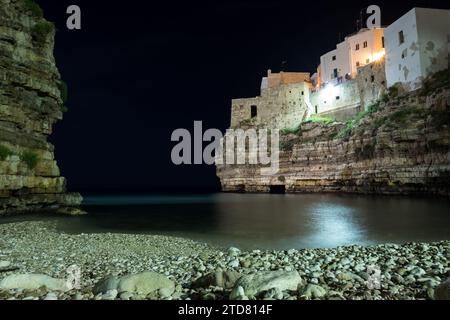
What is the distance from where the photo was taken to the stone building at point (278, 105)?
70.4 meters

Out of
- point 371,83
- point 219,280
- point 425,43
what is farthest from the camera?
point 371,83

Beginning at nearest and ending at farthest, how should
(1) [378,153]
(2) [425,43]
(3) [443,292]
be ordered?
(3) [443,292], (2) [425,43], (1) [378,153]

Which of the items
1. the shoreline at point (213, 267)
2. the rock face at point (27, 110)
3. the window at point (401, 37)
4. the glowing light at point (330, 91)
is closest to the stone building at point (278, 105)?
the glowing light at point (330, 91)

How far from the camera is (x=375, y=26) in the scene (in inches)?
2405

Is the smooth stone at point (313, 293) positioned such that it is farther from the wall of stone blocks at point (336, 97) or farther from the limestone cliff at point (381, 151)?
the wall of stone blocks at point (336, 97)

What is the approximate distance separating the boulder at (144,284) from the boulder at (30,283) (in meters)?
1.35

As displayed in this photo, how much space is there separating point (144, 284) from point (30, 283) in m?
2.30

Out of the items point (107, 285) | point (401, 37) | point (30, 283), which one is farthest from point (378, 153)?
point (30, 283)

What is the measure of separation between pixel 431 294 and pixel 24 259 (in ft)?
36.3

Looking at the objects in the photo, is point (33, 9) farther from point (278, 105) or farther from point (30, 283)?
point (278, 105)

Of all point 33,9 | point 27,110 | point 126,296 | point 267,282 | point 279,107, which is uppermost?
point 279,107

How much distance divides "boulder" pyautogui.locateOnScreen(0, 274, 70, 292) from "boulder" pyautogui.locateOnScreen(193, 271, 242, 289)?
2.75 metres

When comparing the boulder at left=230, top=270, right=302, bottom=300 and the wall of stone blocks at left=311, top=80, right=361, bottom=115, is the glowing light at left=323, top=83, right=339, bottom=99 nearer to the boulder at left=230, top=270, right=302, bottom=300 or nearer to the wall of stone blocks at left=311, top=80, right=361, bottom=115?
the wall of stone blocks at left=311, top=80, right=361, bottom=115

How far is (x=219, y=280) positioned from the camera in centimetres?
673
